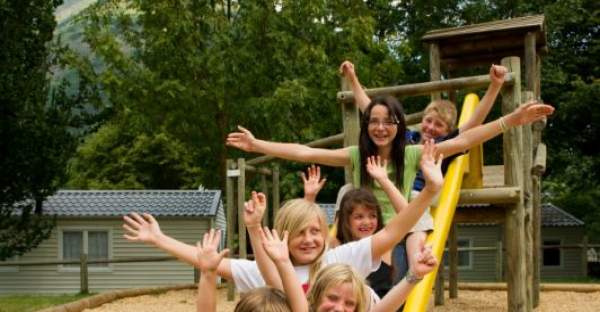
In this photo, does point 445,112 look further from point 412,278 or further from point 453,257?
point 453,257

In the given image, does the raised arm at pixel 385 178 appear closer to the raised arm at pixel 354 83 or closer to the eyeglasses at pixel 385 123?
the eyeglasses at pixel 385 123

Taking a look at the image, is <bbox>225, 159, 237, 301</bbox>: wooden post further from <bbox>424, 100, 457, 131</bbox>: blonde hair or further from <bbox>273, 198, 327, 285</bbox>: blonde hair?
<bbox>273, 198, 327, 285</bbox>: blonde hair

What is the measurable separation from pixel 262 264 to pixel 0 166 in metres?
14.7

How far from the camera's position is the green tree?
49.0ft

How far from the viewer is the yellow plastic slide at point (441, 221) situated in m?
4.63

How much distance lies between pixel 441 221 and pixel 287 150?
1.29 metres

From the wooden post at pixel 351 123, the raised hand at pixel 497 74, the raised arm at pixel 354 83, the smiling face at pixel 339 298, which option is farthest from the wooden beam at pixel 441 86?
the smiling face at pixel 339 298

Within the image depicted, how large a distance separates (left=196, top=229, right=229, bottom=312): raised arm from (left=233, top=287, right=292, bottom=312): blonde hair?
0.22m

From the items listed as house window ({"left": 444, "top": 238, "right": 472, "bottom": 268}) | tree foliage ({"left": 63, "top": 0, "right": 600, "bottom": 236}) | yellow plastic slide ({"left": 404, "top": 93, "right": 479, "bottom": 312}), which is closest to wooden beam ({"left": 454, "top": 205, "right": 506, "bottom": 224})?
yellow plastic slide ({"left": 404, "top": 93, "right": 479, "bottom": 312})

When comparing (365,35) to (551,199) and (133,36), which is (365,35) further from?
(551,199)

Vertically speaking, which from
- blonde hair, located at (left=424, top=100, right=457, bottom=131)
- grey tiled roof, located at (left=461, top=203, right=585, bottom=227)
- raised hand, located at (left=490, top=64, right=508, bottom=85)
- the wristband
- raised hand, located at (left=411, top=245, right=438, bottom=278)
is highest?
raised hand, located at (left=490, top=64, right=508, bottom=85)

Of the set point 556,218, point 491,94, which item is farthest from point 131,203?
point 491,94

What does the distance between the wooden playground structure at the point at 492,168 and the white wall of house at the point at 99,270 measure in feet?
35.9

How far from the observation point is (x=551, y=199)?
32.2 meters
